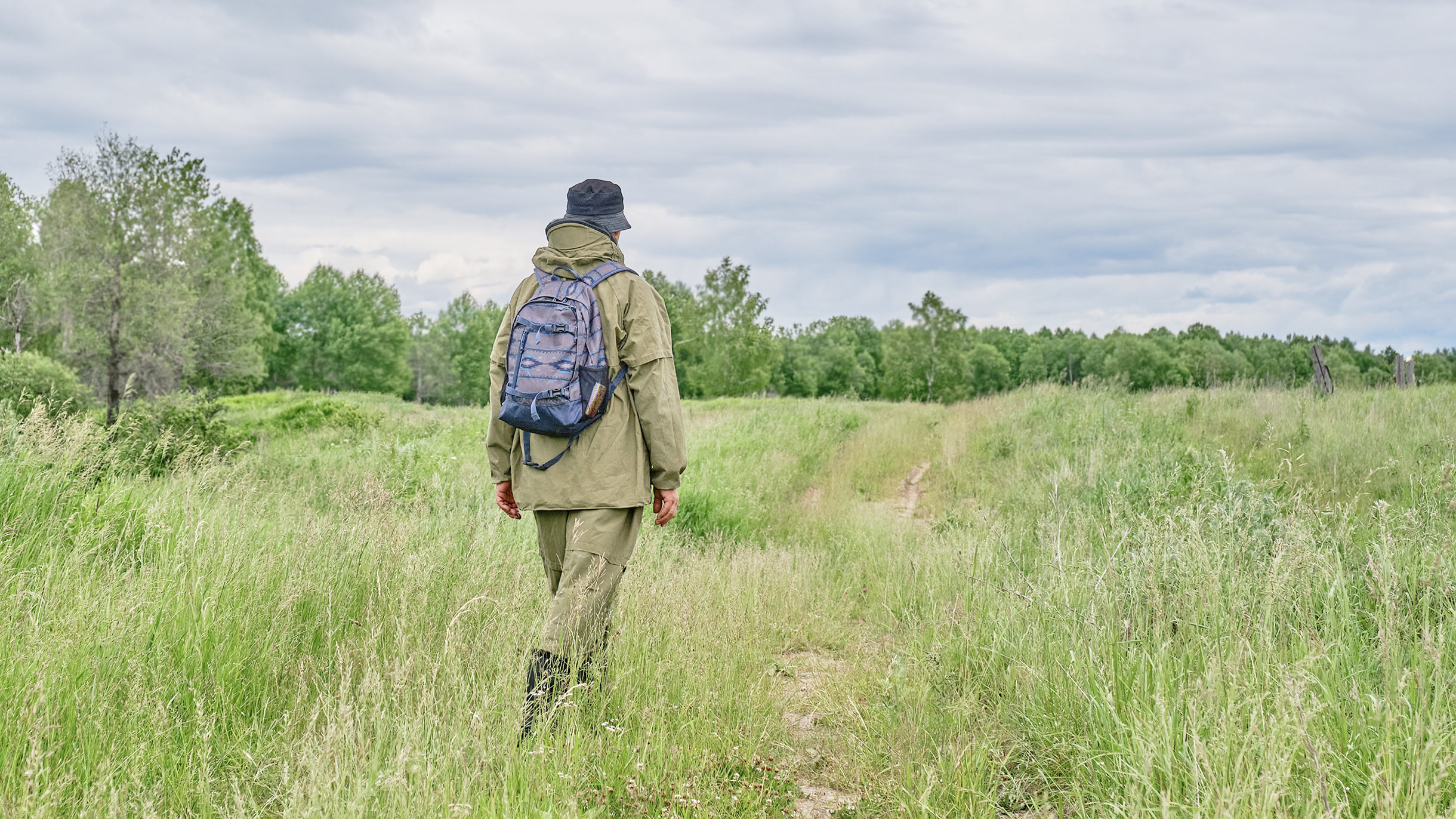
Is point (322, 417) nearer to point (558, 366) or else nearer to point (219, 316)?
point (558, 366)

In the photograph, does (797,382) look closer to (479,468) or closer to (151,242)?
(151,242)

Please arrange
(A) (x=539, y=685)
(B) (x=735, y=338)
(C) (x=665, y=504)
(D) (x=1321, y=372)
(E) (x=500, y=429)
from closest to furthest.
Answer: (A) (x=539, y=685)
(C) (x=665, y=504)
(E) (x=500, y=429)
(D) (x=1321, y=372)
(B) (x=735, y=338)

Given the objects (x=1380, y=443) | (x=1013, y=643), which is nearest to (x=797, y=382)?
(x=1380, y=443)

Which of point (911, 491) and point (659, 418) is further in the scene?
point (911, 491)

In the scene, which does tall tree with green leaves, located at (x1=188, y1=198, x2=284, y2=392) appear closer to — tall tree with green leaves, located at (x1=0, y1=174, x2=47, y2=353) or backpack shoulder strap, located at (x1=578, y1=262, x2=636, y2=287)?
tall tree with green leaves, located at (x1=0, y1=174, x2=47, y2=353)

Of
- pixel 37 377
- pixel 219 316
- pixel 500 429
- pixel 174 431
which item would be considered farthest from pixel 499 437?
pixel 219 316

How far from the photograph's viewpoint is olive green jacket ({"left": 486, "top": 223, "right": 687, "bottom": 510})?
3674 mm

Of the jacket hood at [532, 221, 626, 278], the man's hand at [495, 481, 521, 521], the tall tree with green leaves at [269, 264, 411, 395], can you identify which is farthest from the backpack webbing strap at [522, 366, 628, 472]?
the tall tree with green leaves at [269, 264, 411, 395]

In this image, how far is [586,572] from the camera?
3594mm

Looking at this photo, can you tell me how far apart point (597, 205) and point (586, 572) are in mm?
1670

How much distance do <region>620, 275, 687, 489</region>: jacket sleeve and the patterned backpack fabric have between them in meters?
0.11

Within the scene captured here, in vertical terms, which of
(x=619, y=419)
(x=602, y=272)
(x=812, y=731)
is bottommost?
(x=812, y=731)

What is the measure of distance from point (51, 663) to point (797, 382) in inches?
3238

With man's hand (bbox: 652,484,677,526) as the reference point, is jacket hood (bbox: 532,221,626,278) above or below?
above
